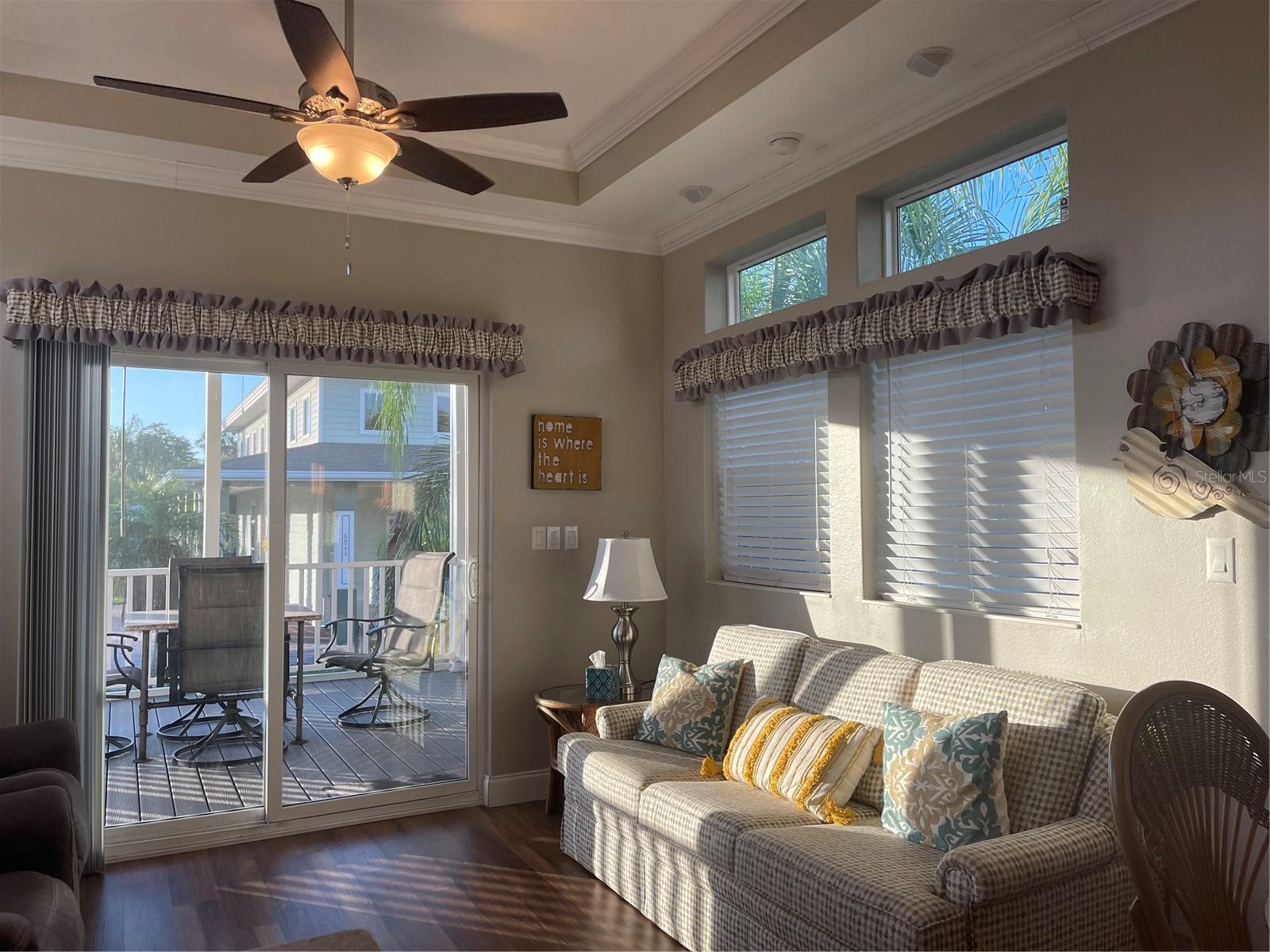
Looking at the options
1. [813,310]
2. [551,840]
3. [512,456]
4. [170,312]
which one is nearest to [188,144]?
[170,312]

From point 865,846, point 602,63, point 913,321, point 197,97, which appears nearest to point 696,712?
point 865,846

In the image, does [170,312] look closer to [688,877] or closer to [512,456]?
[512,456]

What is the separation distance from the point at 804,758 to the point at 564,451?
7.01 feet

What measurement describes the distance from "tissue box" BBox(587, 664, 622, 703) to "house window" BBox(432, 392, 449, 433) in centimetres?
134

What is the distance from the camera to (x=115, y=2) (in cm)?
298

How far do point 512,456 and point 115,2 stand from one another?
7.72 ft

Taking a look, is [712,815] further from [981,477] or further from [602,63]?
[602,63]

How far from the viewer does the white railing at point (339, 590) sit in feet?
12.5

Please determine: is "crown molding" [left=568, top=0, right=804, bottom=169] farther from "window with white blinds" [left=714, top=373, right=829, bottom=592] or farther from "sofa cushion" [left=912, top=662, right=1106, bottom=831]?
"sofa cushion" [left=912, top=662, right=1106, bottom=831]

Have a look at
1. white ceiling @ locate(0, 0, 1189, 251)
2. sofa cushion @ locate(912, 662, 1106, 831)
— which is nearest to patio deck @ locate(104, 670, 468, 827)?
white ceiling @ locate(0, 0, 1189, 251)

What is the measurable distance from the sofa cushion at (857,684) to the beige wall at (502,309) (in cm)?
150

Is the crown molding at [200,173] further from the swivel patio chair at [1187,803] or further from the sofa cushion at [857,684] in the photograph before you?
the swivel patio chair at [1187,803]

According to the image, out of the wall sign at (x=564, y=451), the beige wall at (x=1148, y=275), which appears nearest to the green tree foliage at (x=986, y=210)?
the beige wall at (x=1148, y=275)

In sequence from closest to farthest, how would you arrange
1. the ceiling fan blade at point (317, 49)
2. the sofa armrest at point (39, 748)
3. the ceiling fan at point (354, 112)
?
the ceiling fan blade at point (317, 49)
the ceiling fan at point (354, 112)
the sofa armrest at point (39, 748)
